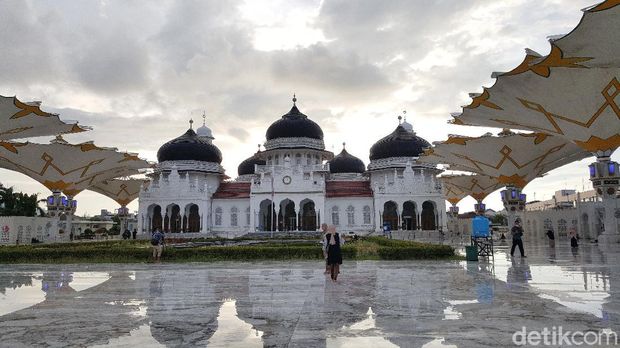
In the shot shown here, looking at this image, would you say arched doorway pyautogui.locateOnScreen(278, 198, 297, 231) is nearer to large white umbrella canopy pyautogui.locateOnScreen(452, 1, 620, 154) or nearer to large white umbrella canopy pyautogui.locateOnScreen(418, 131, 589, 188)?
large white umbrella canopy pyautogui.locateOnScreen(418, 131, 589, 188)

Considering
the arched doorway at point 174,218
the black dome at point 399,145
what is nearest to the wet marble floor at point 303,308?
the arched doorway at point 174,218

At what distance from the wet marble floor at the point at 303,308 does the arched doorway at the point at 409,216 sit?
3667cm

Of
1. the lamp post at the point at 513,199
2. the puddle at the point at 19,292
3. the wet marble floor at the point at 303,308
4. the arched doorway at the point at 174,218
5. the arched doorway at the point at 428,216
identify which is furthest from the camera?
the arched doorway at the point at 174,218

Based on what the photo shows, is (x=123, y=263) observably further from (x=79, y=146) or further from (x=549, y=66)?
(x=79, y=146)

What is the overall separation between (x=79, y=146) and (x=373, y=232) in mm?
29835

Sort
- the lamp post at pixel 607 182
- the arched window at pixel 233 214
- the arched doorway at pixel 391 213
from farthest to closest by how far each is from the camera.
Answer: the arched window at pixel 233 214 → the arched doorway at pixel 391 213 → the lamp post at pixel 607 182

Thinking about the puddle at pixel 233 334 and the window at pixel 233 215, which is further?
the window at pixel 233 215

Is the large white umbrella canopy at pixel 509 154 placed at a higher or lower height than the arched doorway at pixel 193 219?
higher

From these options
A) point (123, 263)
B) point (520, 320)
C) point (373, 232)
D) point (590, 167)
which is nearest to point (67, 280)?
point (123, 263)

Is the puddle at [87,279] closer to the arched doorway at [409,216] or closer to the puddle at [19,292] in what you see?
the puddle at [19,292]

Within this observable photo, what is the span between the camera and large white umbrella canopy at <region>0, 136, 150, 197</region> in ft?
131

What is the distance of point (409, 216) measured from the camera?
49969 millimetres

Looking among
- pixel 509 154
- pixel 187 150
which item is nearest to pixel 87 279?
pixel 509 154

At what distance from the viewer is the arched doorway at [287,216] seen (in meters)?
51.5
